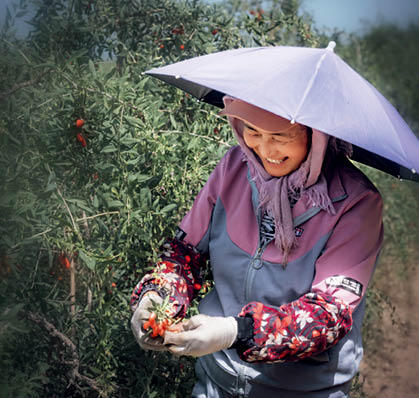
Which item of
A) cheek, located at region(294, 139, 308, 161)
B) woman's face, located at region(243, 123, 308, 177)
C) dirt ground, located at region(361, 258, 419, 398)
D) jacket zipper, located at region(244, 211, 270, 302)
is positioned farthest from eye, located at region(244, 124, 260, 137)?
dirt ground, located at region(361, 258, 419, 398)

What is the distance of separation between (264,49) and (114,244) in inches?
29.7

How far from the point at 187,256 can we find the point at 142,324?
0.93ft

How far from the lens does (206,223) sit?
73.9 inches

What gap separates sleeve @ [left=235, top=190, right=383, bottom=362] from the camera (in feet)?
5.06

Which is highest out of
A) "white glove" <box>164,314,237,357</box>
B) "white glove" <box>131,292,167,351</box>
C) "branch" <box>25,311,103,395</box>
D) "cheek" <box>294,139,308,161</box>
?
"cheek" <box>294,139,308,161</box>

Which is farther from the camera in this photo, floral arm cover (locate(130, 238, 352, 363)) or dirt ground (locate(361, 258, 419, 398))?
dirt ground (locate(361, 258, 419, 398))

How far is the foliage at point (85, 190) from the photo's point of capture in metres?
1.92

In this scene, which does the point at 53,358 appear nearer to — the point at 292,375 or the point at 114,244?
the point at 114,244

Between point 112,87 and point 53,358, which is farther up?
point 112,87

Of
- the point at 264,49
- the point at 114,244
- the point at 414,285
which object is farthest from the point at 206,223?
the point at 414,285

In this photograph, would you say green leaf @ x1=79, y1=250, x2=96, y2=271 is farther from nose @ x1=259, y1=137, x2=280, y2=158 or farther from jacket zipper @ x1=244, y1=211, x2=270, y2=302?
nose @ x1=259, y1=137, x2=280, y2=158

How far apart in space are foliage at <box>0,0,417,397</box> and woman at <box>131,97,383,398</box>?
0.26 m

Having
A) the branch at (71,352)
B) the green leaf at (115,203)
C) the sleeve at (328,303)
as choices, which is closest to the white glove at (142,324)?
the sleeve at (328,303)

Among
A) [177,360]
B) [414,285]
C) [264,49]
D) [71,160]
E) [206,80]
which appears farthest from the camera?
[414,285]
